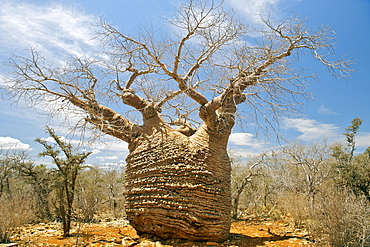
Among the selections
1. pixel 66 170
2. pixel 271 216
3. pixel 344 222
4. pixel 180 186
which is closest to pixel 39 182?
pixel 66 170

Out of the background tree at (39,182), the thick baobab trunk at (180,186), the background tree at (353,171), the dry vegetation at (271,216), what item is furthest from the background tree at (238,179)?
the background tree at (39,182)

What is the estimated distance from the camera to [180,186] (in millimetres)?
4590

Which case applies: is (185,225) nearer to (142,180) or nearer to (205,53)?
(142,180)

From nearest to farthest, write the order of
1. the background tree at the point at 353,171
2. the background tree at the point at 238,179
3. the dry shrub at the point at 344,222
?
1. the dry shrub at the point at 344,222
2. the background tree at the point at 353,171
3. the background tree at the point at 238,179

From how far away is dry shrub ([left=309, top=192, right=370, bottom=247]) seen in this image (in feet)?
12.9

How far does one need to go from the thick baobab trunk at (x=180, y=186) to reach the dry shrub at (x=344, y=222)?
177cm

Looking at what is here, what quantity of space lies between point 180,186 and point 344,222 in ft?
9.45

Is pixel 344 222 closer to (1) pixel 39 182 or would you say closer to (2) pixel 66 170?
(2) pixel 66 170

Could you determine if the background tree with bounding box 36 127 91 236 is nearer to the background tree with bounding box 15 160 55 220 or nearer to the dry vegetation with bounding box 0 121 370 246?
the dry vegetation with bounding box 0 121 370 246

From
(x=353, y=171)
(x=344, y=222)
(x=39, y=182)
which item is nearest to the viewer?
(x=344, y=222)

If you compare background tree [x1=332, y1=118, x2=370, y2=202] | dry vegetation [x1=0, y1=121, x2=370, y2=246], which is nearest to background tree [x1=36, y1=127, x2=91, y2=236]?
dry vegetation [x1=0, y1=121, x2=370, y2=246]

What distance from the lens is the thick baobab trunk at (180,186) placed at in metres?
4.54

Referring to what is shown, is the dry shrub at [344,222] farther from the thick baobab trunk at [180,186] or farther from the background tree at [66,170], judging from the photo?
the background tree at [66,170]

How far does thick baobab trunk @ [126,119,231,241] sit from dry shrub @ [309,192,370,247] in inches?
69.7
